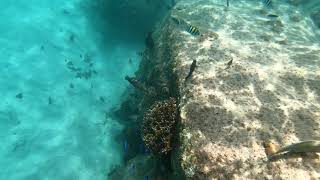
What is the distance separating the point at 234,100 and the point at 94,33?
51.5ft

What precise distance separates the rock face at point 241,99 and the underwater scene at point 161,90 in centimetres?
3

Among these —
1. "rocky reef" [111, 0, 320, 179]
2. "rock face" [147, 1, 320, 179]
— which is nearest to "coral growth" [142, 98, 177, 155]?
"rocky reef" [111, 0, 320, 179]

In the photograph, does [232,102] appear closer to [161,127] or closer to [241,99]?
[241,99]

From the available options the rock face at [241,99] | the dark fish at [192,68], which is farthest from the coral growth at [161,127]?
the dark fish at [192,68]

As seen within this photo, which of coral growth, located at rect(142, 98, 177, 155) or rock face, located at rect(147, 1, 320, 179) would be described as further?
coral growth, located at rect(142, 98, 177, 155)

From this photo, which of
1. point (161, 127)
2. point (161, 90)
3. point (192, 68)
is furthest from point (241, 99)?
point (161, 90)

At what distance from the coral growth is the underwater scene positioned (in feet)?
0.08

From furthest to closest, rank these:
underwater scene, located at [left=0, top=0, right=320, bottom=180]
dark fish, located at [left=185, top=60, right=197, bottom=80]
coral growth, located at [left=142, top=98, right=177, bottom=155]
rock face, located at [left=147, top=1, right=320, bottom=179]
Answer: dark fish, located at [left=185, top=60, right=197, bottom=80], coral growth, located at [left=142, top=98, right=177, bottom=155], underwater scene, located at [left=0, top=0, right=320, bottom=180], rock face, located at [left=147, top=1, right=320, bottom=179]

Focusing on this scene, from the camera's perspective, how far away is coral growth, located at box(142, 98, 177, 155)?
6.70 m

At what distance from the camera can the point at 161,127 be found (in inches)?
269

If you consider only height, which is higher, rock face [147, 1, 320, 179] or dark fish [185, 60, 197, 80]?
dark fish [185, 60, 197, 80]

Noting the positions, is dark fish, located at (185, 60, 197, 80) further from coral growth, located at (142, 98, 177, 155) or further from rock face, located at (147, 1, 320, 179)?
coral growth, located at (142, 98, 177, 155)

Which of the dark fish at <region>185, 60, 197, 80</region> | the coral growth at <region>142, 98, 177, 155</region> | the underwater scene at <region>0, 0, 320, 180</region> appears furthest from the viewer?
the dark fish at <region>185, 60, 197, 80</region>

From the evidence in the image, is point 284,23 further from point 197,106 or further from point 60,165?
point 60,165
